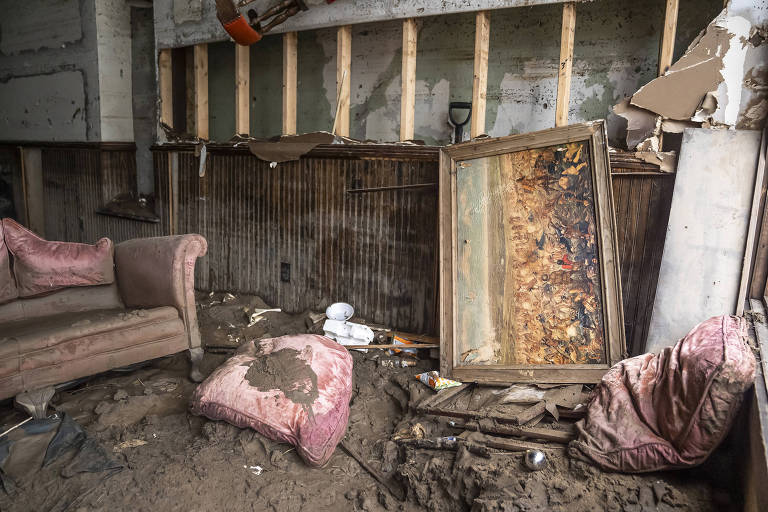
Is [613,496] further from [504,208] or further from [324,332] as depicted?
[324,332]

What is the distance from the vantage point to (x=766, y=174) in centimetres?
262

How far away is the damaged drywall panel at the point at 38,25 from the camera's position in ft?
17.1

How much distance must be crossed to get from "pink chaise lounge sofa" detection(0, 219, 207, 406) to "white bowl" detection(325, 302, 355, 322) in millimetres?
1037

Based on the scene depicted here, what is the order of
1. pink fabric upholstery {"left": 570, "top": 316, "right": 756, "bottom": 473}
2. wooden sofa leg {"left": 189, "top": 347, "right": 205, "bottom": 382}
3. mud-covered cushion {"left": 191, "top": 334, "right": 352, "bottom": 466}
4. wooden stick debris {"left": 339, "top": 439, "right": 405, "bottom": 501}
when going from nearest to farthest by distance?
pink fabric upholstery {"left": 570, "top": 316, "right": 756, "bottom": 473} < wooden stick debris {"left": 339, "top": 439, "right": 405, "bottom": 501} < mud-covered cushion {"left": 191, "top": 334, "right": 352, "bottom": 466} < wooden sofa leg {"left": 189, "top": 347, "right": 205, "bottom": 382}

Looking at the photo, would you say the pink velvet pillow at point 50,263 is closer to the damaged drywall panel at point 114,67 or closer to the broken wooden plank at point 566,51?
the damaged drywall panel at point 114,67

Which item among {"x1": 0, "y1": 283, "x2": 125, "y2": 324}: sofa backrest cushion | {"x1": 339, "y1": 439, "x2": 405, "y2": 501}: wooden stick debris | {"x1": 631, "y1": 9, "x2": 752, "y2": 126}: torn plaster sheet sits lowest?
{"x1": 339, "y1": 439, "x2": 405, "y2": 501}: wooden stick debris

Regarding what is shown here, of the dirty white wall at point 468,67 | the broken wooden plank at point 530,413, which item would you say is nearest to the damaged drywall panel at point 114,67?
the dirty white wall at point 468,67

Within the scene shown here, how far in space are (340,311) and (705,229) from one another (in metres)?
2.45

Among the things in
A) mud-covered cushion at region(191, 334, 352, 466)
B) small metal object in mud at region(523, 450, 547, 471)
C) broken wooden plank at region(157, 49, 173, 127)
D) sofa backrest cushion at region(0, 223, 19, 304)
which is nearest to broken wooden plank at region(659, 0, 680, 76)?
small metal object in mud at region(523, 450, 547, 471)

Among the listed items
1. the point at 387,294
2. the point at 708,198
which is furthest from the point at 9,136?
the point at 708,198

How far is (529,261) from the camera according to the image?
2.95m

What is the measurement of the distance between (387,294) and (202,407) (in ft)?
5.34

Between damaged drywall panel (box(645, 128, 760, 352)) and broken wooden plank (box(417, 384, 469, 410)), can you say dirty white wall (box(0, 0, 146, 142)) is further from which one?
damaged drywall panel (box(645, 128, 760, 352))

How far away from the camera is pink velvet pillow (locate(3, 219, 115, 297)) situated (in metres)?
2.95
